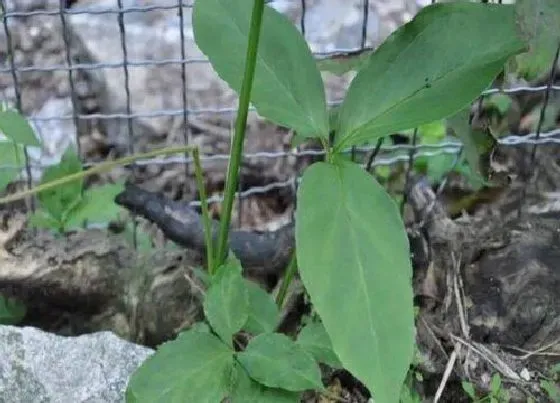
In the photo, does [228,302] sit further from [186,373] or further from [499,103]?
[499,103]

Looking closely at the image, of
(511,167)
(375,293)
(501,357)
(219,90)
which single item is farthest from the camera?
(219,90)

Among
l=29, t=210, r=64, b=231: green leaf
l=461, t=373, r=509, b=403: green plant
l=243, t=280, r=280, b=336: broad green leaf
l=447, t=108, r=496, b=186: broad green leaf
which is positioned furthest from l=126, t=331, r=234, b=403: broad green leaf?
l=29, t=210, r=64, b=231: green leaf

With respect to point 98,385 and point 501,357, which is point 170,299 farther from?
point 501,357

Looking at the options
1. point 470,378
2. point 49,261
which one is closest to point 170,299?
point 49,261

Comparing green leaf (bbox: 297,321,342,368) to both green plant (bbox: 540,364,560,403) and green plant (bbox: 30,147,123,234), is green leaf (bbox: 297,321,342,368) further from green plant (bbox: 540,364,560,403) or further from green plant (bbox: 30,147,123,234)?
green plant (bbox: 30,147,123,234)

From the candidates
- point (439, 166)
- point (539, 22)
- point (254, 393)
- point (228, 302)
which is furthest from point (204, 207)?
point (439, 166)

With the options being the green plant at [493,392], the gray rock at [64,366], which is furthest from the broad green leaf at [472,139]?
the gray rock at [64,366]
